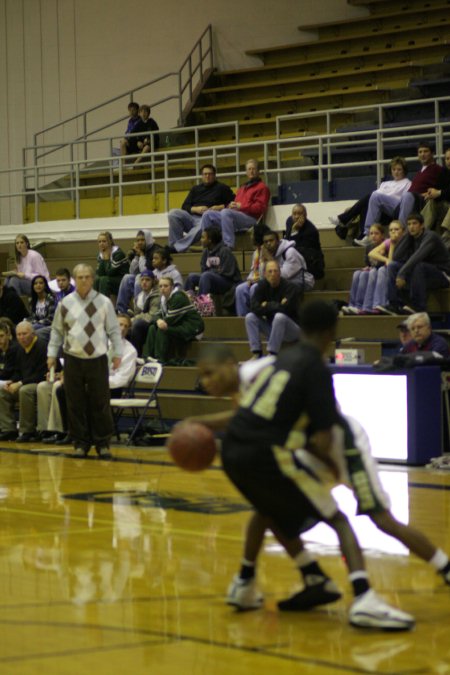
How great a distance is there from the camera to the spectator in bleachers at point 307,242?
13.8 meters

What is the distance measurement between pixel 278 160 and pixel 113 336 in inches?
244

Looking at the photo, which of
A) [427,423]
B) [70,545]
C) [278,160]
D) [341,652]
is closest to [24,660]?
[341,652]

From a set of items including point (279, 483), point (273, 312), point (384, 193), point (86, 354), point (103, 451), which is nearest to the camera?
point (279, 483)

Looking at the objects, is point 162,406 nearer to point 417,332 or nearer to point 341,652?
point 417,332

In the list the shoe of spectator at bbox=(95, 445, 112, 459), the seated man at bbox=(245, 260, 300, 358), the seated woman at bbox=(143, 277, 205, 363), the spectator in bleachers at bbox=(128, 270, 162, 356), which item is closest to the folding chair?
the seated woman at bbox=(143, 277, 205, 363)

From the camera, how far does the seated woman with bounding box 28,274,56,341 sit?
1494cm

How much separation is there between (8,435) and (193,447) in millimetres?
8488

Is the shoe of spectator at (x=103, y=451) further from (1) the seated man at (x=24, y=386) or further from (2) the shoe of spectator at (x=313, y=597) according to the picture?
(2) the shoe of spectator at (x=313, y=597)

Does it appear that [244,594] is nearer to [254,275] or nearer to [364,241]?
[254,275]

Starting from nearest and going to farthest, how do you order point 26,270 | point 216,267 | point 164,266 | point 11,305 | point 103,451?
1. point 103,451
2. point 216,267
3. point 164,266
4. point 11,305
5. point 26,270

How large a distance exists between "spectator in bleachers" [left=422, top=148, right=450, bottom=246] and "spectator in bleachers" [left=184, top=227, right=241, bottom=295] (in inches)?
Answer: 91.1

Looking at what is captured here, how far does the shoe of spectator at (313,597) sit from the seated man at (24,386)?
819cm

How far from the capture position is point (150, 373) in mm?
12414

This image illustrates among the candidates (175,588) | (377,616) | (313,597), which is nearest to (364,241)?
(175,588)
